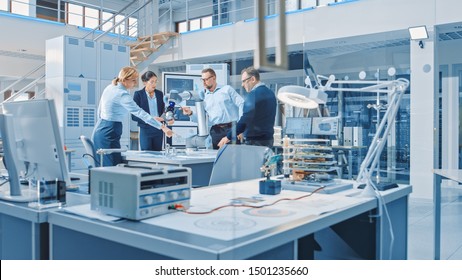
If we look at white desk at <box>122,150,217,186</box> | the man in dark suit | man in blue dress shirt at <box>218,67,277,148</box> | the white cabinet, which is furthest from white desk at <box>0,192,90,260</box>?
the white cabinet

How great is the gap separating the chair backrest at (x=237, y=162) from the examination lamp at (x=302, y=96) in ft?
1.70

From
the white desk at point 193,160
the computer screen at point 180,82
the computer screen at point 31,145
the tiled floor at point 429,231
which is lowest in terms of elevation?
the tiled floor at point 429,231

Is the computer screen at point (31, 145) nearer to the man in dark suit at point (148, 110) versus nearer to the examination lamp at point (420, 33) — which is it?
the man in dark suit at point (148, 110)

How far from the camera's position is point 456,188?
21.5 feet

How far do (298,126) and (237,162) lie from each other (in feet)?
2.22

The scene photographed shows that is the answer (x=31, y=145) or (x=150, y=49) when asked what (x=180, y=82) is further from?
(x=31, y=145)

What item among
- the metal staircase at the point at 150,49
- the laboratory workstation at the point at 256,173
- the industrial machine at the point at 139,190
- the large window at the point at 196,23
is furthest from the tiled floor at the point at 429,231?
the large window at the point at 196,23

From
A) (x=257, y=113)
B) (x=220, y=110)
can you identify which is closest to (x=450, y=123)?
(x=220, y=110)

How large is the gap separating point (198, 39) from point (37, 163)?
23.9 ft

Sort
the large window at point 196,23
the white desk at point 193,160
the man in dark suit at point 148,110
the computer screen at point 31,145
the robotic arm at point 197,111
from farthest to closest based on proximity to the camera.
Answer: the large window at point 196,23
the man in dark suit at point 148,110
the robotic arm at point 197,111
the white desk at point 193,160
the computer screen at point 31,145

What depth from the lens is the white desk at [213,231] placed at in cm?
115

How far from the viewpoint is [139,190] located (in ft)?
4.49
